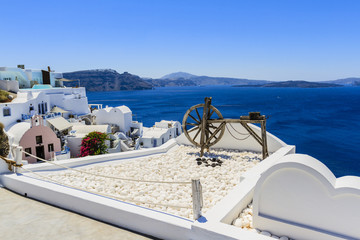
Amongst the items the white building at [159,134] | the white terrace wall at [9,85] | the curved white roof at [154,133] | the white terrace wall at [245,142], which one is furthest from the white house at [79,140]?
the white terrace wall at [245,142]

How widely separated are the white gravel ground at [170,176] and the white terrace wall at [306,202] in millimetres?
1877

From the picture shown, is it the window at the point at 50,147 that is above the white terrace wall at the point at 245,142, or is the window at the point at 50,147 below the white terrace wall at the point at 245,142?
below

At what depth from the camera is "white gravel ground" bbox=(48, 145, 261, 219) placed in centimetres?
727

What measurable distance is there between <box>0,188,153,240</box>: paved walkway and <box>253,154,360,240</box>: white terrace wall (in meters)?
2.59

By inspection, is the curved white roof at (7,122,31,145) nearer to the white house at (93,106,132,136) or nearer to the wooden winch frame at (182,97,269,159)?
the wooden winch frame at (182,97,269,159)

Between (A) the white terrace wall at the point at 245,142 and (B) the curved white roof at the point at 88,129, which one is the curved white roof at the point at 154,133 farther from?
(A) the white terrace wall at the point at 245,142

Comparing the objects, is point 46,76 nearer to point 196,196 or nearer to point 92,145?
point 92,145

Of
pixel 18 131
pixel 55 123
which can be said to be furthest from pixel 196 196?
pixel 55 123

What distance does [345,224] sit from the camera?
446 centimetres

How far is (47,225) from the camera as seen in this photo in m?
5.39

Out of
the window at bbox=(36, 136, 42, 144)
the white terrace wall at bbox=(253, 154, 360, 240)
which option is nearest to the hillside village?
the window at bbox=(36, 136, 42, 144)

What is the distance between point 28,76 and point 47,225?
45.8 metres

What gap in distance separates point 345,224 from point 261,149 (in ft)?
25.7

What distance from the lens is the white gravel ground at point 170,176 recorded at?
23.9 feet
